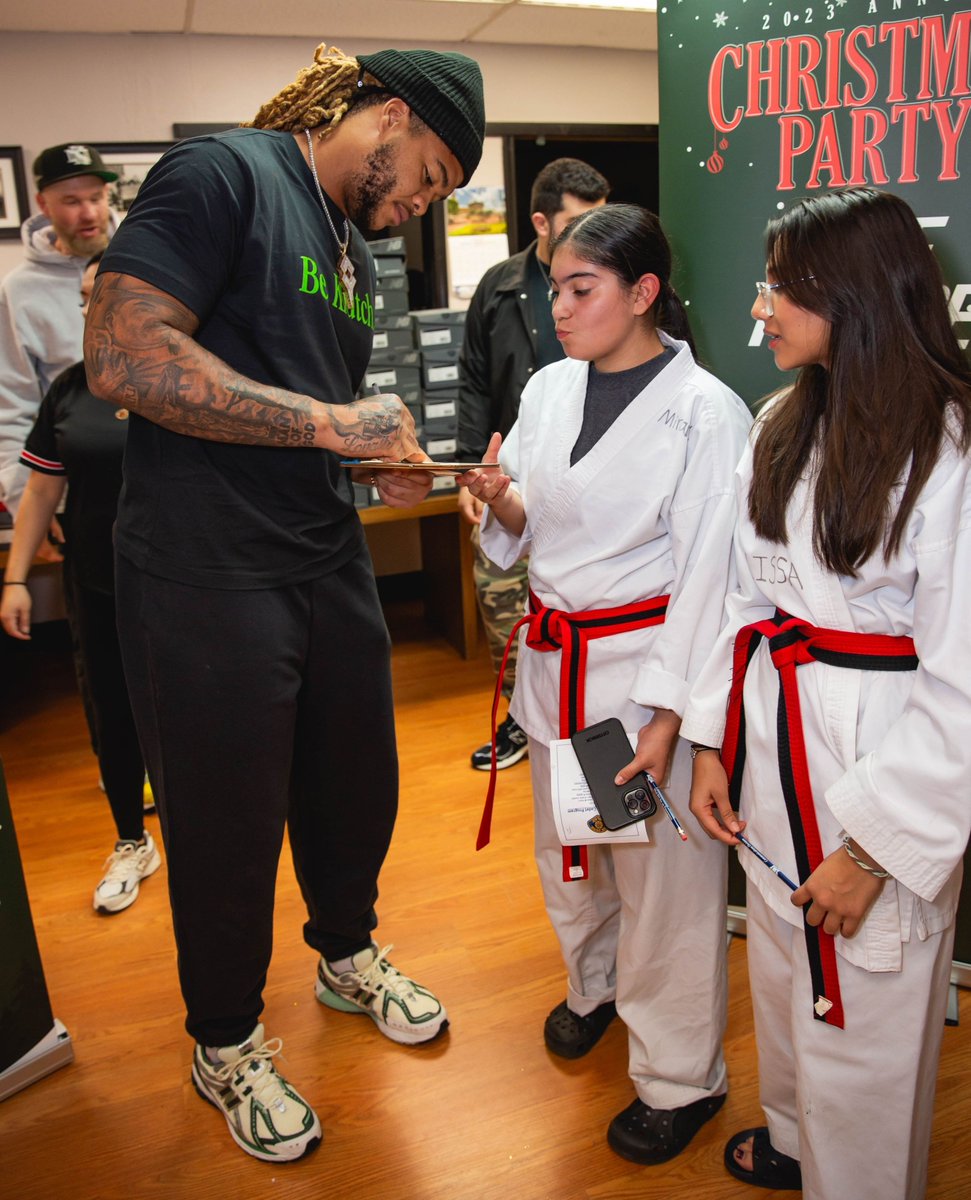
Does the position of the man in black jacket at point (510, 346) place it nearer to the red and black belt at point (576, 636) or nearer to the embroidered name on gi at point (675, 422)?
the red and black belt at point (576, 636)

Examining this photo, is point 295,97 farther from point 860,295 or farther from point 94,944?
point 94,944

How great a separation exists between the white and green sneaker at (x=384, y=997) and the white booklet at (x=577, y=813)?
0.62m

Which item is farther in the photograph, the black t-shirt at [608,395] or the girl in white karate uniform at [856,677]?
the black t-shirt at [608,395]

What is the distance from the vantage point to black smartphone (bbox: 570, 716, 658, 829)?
146 cm

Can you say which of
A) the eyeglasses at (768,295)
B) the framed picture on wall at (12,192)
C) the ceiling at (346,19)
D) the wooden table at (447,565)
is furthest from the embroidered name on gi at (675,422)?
the framed picture on wall at (12,192)

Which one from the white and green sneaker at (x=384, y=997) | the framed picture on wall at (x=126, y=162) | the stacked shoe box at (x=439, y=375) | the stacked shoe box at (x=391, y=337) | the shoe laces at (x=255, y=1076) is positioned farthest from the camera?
the framed picture on wall at (x=126, y=162)

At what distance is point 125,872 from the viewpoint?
248 cm

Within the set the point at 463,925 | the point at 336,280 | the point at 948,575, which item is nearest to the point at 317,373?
the point at 336,280

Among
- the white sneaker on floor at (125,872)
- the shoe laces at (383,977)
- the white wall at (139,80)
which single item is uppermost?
the white wall at (139,80)

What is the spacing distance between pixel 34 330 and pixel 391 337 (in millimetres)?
1345

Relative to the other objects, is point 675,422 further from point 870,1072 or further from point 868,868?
point 870,1072

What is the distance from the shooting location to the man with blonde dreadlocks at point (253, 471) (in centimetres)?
132

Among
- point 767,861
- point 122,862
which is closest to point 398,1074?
point 767,861

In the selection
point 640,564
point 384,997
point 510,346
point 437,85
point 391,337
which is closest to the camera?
point 437,85
